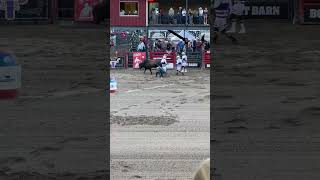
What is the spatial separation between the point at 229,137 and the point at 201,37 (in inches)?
298

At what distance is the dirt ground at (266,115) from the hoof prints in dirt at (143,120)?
0.53m

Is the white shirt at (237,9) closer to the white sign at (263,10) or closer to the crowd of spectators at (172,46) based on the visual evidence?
the white sign at (263,10)

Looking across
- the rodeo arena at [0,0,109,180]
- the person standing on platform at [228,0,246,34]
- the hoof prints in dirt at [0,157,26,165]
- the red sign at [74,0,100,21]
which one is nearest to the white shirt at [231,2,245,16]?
the person standing on platform at [228,0,246,34]

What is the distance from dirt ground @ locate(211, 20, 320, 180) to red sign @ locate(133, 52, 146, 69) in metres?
1.51

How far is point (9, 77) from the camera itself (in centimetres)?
351

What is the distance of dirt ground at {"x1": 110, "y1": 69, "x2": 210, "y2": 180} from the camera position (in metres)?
5.60

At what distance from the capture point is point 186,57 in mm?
13797

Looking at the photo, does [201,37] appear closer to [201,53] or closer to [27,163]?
[201,53]

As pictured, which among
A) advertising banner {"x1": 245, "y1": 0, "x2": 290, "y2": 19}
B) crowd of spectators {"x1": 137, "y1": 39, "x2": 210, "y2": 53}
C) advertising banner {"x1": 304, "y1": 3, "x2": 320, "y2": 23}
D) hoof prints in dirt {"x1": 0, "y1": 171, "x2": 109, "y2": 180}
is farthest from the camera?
advertising banner {"x1": 245, "y1": 0, "x2": 290, "y2": 19}

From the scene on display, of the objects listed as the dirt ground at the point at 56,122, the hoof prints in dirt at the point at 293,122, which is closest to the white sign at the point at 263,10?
the dirt ground at the point at 56,122

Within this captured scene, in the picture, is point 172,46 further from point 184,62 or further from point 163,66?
point 163,66

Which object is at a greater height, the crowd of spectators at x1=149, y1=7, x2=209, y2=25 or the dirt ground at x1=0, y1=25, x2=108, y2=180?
the crowd of spectators at x1=149, y1=7, x2=209, y2=25

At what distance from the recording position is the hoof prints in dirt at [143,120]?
303 inches

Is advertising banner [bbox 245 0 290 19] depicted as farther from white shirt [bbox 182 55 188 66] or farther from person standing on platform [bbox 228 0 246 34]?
white shirt [bbox 182 55 188 66]
